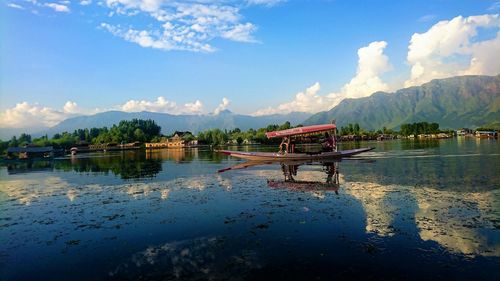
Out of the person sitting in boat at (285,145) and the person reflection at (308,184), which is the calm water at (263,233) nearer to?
the person reflection at (308,184)

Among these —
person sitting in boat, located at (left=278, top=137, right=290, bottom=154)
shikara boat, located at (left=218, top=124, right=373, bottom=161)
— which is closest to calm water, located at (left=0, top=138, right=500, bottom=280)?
shikara boat, located at (left=218, top=124, right=373, bottom=161)

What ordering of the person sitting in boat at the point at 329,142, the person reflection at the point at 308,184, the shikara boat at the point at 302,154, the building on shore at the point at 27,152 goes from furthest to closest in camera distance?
the building on shore at the point at 27,152
the person sitting in boat at the point at 329,142
the shikara boat at the point at 302,154
the person reflection at the point at 308,184

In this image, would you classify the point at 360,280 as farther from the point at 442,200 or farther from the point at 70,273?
the point at 442,200

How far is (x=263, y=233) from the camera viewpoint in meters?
14.1

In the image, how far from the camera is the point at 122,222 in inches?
669

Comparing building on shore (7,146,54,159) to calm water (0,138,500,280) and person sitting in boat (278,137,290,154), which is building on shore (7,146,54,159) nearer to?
person sitting in boat (278,137,290,154)

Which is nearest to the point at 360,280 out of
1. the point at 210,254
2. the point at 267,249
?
the point at 267,249

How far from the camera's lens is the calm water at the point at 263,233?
34.3 ft

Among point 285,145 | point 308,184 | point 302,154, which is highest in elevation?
point 285,145

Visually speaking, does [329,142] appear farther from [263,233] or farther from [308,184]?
[263,233]

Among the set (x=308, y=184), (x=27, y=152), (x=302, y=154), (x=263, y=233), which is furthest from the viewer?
(x=27, y=152)

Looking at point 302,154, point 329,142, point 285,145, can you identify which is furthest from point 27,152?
point 329,142

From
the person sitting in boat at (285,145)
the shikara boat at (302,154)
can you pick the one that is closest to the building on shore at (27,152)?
the person sitting in boat at (285,145)

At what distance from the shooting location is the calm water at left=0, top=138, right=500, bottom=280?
10.4 meters
